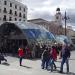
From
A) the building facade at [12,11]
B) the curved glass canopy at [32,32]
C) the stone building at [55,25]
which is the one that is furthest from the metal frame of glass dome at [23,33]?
the stone building at [55,25]

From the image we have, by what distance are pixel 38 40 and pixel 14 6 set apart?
55868 millimetres

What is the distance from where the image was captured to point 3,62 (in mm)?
22578

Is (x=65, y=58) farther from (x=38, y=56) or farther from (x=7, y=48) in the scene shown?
(x=7, y=48)

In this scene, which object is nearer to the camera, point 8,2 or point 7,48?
point 7,48

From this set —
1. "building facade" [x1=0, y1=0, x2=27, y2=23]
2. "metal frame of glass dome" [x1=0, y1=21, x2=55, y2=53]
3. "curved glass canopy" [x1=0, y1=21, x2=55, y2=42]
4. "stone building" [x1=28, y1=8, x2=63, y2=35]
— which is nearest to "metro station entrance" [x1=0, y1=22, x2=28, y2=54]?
"metal frame of glass dome" [x1=0, y1=21, x2=55, y2=53]

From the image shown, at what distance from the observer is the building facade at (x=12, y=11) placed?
8106 cm

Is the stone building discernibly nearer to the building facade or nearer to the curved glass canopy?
the building facade

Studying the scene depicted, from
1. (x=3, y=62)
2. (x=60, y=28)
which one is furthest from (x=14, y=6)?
(x=3, y=62)

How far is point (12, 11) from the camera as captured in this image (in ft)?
282

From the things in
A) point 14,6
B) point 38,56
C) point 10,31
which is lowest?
point 38,56

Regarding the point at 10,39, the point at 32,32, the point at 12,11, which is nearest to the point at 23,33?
the point at 32,32

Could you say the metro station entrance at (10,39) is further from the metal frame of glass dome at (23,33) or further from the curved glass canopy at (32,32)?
the curved glass canopy at (32,32)

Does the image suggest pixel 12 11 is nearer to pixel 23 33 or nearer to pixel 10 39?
pixel 10 39

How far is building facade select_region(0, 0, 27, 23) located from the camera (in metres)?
81.1
